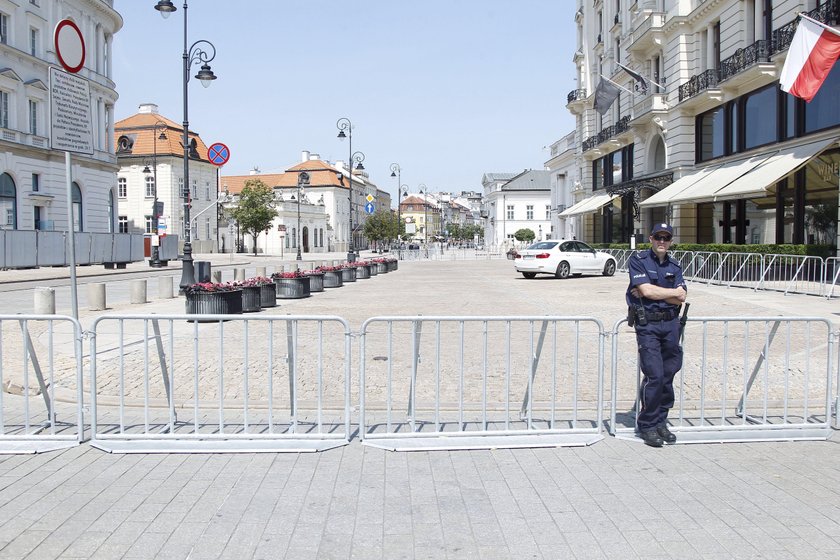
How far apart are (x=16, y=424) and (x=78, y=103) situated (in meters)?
3.69

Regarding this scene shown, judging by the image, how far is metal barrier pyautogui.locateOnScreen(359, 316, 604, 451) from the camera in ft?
20.5

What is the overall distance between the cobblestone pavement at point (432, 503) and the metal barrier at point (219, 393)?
23cm

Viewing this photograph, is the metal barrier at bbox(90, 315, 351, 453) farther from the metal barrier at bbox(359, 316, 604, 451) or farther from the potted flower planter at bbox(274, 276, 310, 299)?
the potted flower planter at bbox(274, 276, 310, 299)

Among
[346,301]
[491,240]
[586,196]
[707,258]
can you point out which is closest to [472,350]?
[346,301]

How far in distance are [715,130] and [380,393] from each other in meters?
29.2

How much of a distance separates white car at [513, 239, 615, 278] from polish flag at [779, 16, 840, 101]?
13.3m

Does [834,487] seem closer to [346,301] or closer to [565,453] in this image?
[565,453]

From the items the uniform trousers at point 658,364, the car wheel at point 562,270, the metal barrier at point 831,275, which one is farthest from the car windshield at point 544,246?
the uniform trousers at point 658,364

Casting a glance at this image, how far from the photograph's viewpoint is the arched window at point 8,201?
146 feet

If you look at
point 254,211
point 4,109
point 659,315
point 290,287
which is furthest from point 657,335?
point 254,211

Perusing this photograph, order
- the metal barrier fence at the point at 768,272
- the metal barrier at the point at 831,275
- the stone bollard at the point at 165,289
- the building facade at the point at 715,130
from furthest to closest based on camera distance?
the building facade at the point at 715,130, the stone bollard at the point at 165,289, the metal barrier fence at the point at 768,272, the metal barrier at the point at 831,275

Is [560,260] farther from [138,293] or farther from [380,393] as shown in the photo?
[380,393]

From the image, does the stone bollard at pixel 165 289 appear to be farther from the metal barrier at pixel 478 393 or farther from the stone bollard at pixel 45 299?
the metal barrier at pixel 478 393

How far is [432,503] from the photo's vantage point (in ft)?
16.1
